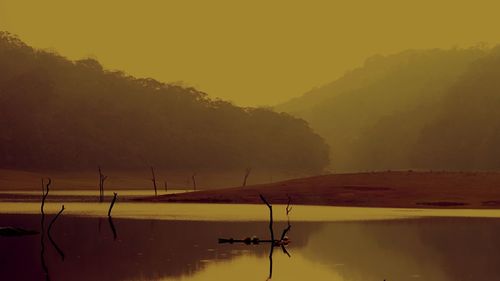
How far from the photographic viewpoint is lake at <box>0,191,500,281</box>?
50.0m

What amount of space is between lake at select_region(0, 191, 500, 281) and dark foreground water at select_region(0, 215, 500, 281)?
0.06 meters

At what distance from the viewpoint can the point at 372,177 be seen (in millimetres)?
138625

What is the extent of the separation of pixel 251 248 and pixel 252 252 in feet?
9.64

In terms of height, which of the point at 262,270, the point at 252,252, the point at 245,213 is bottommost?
the point at 262,270

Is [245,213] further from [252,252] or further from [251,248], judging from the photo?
[252,252]

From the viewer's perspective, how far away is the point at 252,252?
201ft

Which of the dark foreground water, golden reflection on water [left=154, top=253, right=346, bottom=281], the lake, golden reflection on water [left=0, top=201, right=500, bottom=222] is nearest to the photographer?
golden reflection on water [left=154, top=253, right=346, bottom=281]

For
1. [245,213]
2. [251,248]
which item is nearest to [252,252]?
[251,248]

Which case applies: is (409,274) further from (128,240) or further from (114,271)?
(128,240)

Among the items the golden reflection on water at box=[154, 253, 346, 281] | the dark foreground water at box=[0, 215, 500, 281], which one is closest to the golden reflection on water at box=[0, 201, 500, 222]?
the dark foreground water at box=[0, 215, 500, 281]

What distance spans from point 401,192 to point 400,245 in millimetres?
62431

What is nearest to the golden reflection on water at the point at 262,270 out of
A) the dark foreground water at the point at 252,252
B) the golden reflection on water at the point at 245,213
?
the dark foreground water at the point at 252,252

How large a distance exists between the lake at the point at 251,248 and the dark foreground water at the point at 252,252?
0.19ft

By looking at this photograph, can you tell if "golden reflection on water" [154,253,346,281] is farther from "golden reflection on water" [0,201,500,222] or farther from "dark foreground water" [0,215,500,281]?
"golden reflection on water" [0,201,500,222]
